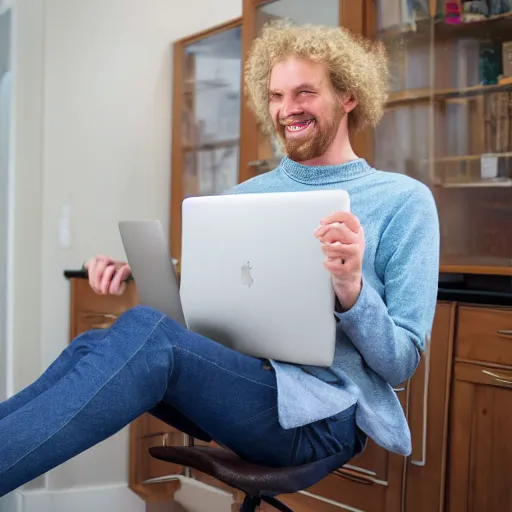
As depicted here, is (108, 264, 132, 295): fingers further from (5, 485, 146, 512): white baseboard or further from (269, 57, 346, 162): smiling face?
(5, 485, 146, 512): white baseboard

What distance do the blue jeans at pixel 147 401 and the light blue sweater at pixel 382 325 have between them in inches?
1.8

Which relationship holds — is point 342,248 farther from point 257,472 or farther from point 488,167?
point 488,167

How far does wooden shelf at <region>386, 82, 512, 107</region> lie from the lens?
7.11ft

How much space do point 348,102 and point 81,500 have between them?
1.81 metres

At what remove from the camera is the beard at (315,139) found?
1.34 metres

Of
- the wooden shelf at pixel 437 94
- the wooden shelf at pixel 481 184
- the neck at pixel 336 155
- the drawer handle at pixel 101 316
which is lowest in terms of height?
the drawer handle at pixel 101 316

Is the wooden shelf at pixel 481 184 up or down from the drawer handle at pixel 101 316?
up

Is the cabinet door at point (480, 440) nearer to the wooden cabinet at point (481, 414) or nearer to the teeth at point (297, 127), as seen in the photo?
Result: the wooden cabinet at point (481, 414)

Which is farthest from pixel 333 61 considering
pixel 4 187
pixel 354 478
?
pixel 4 187

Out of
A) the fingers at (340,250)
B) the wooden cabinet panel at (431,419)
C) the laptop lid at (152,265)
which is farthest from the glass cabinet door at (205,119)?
the fingers at (340,250)

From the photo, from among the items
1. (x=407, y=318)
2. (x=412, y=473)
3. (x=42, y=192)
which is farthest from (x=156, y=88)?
(x=407, y=318)

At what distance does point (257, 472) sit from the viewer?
1.05m

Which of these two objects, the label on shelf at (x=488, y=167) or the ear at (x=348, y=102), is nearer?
the ear at (x=348, y=102)

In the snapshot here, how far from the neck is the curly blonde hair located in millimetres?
86
